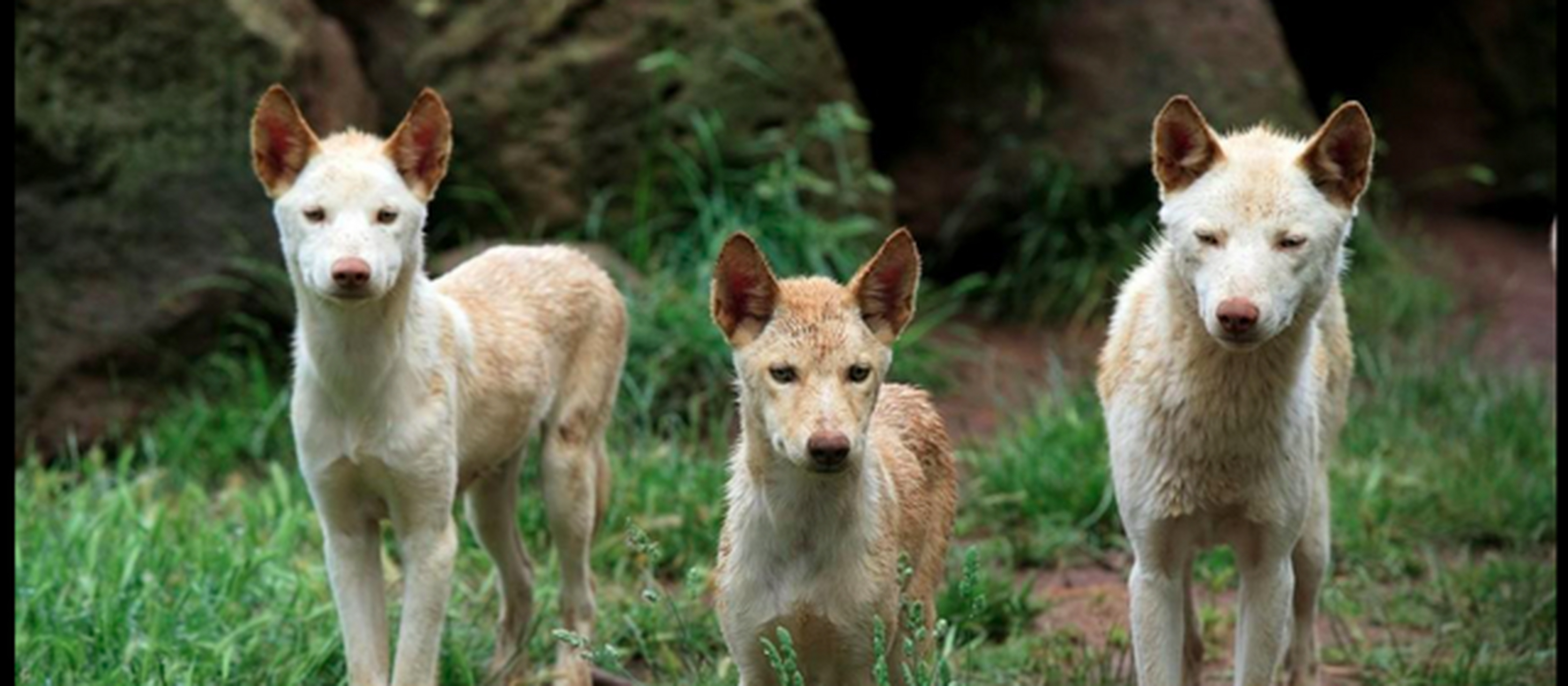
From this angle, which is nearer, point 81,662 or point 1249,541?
point 1249,541

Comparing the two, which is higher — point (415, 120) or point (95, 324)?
point (415, 120)

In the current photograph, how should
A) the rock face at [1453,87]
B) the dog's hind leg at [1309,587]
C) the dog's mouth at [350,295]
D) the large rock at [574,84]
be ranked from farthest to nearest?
the rock face at [1453,87] < the large rock at [574,84] < the dog's hind leg at [1309,587] < the dog's mouth at [350,295]

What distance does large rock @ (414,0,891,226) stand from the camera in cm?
1002

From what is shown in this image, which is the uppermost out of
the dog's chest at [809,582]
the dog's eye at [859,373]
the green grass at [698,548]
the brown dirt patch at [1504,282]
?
the dog's eye at [859,373]

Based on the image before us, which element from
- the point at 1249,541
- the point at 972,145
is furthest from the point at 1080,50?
the point at 1249,541

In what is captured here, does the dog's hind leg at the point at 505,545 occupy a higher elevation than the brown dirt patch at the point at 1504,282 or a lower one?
higher

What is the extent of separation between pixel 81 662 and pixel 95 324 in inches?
130

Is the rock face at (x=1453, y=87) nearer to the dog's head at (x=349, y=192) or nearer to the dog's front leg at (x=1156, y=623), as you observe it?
the dog's front leg at (x=1156, y=623)

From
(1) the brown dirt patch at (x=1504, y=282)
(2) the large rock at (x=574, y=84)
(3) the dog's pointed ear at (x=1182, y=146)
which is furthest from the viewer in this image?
(1) the brown dirt patch at (x=1504, y=282)

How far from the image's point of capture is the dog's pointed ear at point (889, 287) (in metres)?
5.08

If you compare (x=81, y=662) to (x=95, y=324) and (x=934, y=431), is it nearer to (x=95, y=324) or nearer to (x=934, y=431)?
(x=934, y=431)

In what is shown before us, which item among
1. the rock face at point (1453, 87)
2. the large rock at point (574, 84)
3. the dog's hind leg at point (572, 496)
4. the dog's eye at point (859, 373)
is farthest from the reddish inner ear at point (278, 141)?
the rock face at point (1453, 87)

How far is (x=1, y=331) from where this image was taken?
892 centimetres

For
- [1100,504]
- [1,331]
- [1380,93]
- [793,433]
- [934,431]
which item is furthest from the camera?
[1380,93]
